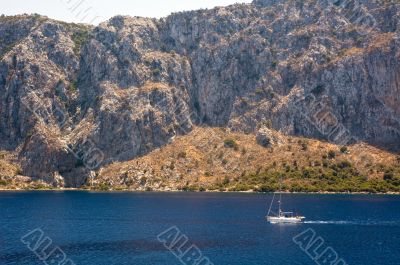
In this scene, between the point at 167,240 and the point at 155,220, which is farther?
the point at 155,220

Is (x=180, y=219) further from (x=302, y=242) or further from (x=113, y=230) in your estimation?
(x=302, y=242)

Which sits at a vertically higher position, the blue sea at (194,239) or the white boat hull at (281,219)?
the blue sea at (194,239)

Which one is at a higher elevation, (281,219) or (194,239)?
(194,239)

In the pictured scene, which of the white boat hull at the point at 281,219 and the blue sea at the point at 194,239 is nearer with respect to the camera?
the blue sea at the point at 194,239

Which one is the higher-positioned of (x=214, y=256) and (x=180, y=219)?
(x=214, y=256)

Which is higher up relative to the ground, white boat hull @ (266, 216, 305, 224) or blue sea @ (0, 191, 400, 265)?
blue sea @ (0, 191, 400, 265)

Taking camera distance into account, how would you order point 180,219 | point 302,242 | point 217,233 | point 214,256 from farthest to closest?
point 180,219, point 217,233, point 302,242, point 214,256

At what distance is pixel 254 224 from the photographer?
172000mm

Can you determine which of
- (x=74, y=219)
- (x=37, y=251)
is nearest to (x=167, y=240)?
(x=37, y=251)

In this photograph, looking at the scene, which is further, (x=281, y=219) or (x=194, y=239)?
(x=281, y=219)

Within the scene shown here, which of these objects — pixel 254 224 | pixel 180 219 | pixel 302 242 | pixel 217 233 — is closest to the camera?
pixel 302 242

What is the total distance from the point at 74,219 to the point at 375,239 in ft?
340

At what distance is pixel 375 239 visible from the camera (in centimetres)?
14362

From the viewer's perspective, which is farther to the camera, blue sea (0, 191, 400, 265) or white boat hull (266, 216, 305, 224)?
white boat hull (266, 216, 305, 224)
